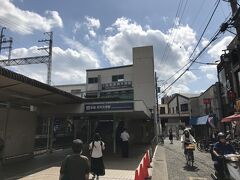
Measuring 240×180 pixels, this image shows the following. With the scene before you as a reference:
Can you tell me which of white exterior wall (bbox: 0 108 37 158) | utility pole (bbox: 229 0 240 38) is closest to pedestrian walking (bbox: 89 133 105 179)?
white exterior wall (bbox: 0 108 37 158)

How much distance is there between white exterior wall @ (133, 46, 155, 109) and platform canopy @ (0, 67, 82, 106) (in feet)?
73.2

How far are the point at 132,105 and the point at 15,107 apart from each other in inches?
259

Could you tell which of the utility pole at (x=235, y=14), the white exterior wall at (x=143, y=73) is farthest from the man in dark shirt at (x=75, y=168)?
the white exterior wall at (x=143, y=73)

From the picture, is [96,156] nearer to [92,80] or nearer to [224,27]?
[224,27]

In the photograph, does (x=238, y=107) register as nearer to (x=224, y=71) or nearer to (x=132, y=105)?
(x=224, y=71)

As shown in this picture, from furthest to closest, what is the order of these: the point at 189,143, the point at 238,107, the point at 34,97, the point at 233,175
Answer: the point at 238,107, the point at 34,97, the point at 189,143, the point at 233,175

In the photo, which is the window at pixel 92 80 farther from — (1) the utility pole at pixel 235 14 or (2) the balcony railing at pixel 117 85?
(1) the utility pole at pixel 235 14

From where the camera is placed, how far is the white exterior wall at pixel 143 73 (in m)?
38.0

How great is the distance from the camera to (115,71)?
1886 inches

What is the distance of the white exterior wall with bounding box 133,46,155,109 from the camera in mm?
38031

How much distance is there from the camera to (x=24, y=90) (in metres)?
12.4

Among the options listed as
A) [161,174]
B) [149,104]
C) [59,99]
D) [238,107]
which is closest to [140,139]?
[149,104]

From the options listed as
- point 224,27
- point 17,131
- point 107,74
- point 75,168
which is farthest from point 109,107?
point 107,74

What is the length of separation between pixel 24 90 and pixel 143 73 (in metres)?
28.0
